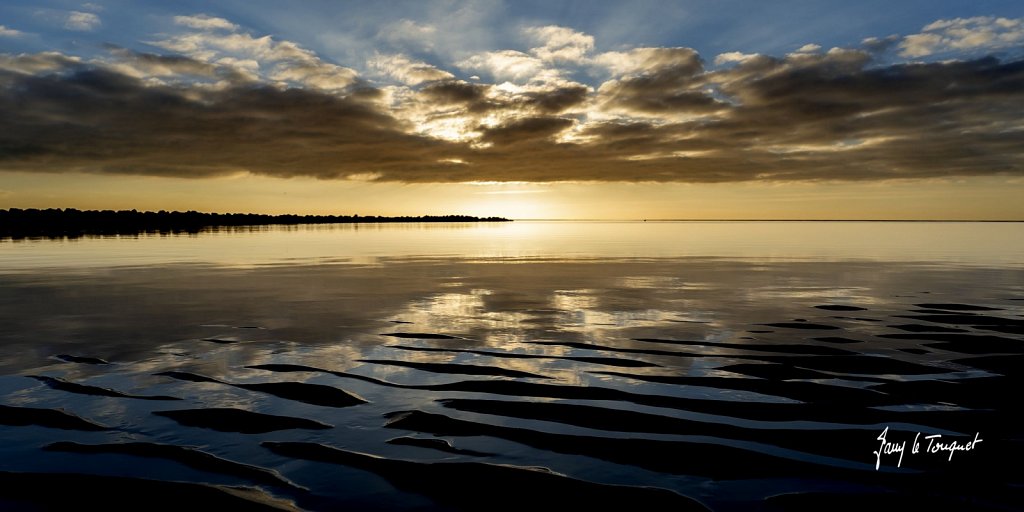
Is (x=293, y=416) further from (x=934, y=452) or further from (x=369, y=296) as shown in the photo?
(x=369, y=296)

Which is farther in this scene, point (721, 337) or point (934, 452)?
point (721, 337)

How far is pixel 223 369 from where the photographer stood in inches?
459

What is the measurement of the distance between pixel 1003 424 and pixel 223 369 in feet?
42.4

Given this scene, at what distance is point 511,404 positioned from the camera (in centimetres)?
941

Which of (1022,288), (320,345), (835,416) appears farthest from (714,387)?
(1022,288)

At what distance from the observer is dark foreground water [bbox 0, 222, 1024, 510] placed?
21.4ft
